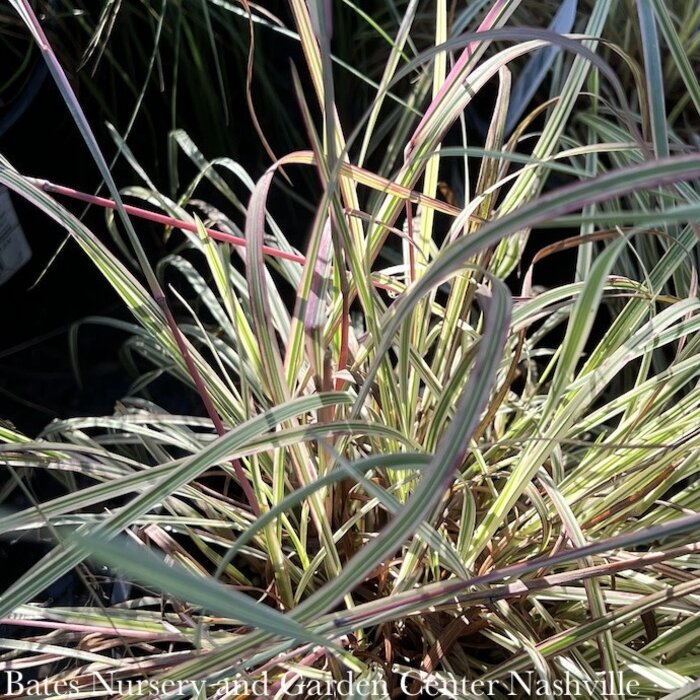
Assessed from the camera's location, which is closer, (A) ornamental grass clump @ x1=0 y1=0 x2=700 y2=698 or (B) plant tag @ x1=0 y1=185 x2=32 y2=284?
(A) ornamental grass clump @ x1=0 y1=0 x2=700 y2=698

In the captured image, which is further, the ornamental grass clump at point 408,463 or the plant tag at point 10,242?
the plant tag at point 10,242

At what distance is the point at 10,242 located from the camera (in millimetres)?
731

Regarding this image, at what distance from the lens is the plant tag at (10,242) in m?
0.70

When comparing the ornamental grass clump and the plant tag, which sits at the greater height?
the plant tag

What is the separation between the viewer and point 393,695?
0.49 m

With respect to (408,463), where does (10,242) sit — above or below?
above

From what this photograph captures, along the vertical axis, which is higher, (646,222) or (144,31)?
(144,31)

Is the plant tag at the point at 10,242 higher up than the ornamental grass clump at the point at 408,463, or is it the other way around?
the plant tag at the point at 10,242

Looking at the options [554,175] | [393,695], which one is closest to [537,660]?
[393,695]

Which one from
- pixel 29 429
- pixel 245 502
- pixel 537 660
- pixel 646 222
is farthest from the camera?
pixel 29 429

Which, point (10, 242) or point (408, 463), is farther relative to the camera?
point (10, 242)

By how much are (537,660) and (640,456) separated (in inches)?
6.8

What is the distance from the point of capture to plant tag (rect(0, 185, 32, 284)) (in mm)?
705

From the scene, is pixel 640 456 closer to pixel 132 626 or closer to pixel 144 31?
pixel 132 626
